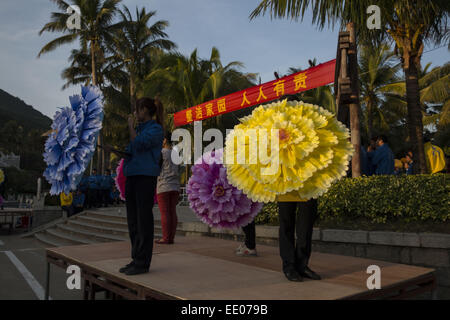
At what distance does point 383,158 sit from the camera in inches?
309

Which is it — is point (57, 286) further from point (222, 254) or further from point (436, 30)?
point (436, 30)

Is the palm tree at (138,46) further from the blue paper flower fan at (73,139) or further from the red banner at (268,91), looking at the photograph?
the blue paper flower fan at (73,139)

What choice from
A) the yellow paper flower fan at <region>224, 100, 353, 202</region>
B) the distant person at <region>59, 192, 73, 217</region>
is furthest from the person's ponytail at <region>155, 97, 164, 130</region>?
the distant person at <region>59, 192, 73, 217</region>

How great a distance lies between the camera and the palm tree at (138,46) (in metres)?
26.3

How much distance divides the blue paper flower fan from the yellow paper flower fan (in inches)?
41.7

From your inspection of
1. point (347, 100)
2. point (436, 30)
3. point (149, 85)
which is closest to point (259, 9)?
point (347, 100)

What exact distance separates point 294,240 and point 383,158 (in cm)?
588

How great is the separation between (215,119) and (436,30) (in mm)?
12454

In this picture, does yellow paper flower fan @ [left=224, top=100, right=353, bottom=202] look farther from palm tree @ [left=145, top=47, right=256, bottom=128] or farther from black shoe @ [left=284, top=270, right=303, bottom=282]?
palm tree @ [left=145, top=47, right=256, bottom=128]

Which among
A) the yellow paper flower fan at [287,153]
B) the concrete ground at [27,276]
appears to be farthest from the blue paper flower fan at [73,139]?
the concrete ground at [27,276]

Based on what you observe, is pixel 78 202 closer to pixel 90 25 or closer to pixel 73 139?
pixel 73 139

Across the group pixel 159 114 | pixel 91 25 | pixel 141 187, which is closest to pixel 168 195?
pixel 159 114

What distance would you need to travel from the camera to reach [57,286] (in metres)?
5.24

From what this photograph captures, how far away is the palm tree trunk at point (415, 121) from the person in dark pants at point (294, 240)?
6461mm
